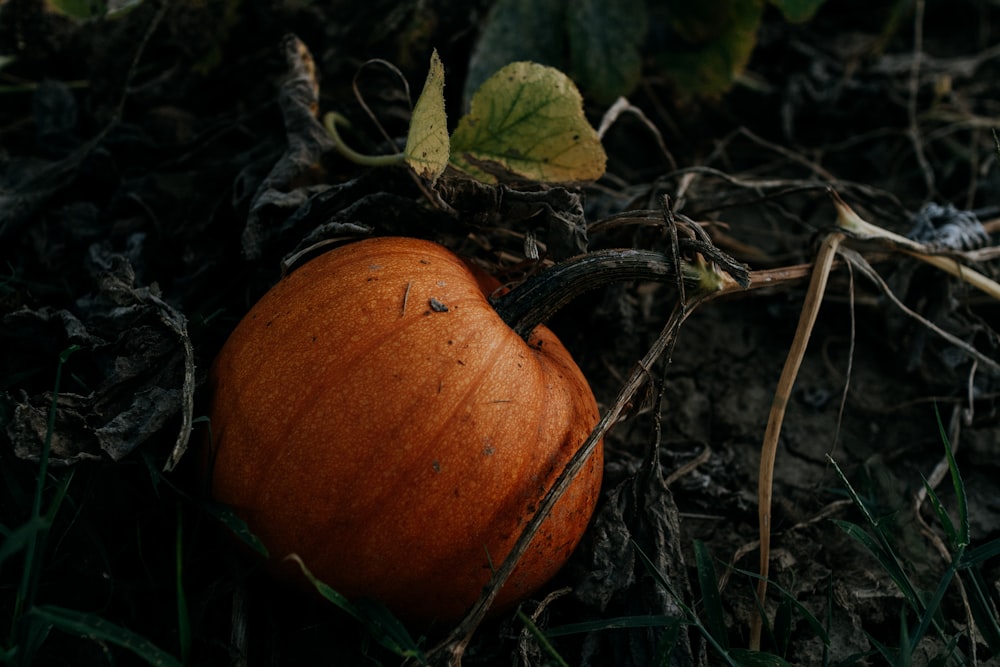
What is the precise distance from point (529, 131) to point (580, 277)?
437 mm

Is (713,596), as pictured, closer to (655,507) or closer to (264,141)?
(655,507)

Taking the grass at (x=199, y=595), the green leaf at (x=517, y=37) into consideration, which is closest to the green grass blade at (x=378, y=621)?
the grass at (x=199, y=595)

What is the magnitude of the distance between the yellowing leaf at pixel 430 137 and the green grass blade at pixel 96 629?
1.05 m

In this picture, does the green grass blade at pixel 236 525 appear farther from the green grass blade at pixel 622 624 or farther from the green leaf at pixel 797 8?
the green leaf at pixel 797 8

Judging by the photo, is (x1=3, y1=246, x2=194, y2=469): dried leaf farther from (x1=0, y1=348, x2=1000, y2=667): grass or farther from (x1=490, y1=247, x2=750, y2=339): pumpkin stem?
(x1=490, y1=247, x2=750, y2=339): pumpkin stem

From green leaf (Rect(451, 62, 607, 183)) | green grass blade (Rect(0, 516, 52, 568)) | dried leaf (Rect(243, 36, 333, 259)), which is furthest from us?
dried leaf (Rect(243, 36, 333, 259))

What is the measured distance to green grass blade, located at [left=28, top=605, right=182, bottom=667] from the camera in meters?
1.30

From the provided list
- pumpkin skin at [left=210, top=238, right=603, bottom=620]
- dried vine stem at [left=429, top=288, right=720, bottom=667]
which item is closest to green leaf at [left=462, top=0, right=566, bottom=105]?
pumpkin skin at [left=210, top=238, right=603, bottom=620]

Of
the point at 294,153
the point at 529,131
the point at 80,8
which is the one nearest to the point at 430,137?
the point at 529,131

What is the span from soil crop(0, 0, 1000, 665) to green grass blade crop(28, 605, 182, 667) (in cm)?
5

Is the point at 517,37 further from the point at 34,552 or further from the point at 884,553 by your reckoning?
the point at 34,552

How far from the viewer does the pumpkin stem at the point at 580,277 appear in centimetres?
171

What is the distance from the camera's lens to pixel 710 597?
165 centimetres

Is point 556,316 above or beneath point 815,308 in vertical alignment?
beneath
